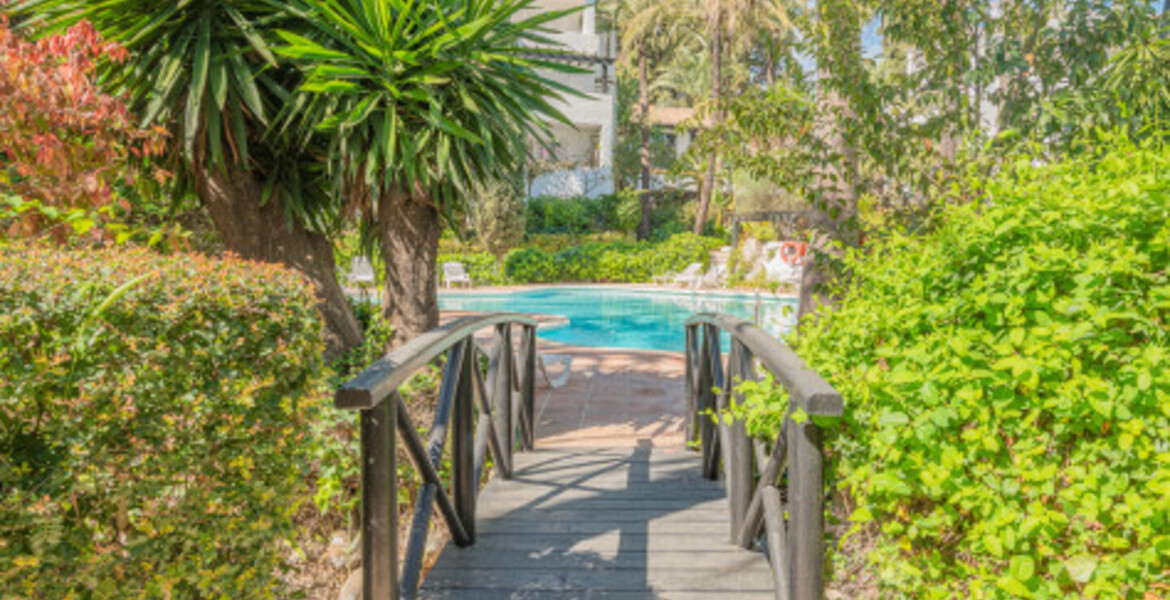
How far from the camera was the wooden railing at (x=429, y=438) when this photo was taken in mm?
1935

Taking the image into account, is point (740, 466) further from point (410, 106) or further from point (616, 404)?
point (616, 404)

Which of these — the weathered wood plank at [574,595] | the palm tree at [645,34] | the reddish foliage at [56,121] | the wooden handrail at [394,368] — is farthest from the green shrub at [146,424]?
the palm tree at [645,34]

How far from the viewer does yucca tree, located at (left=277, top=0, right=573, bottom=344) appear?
4.29 metres

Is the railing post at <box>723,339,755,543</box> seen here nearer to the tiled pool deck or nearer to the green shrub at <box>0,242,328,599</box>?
the green shrub at <box>0,242,328,599</box>

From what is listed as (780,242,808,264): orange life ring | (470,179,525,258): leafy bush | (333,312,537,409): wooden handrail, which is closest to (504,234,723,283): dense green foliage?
(470,179,525,258): leafy bush

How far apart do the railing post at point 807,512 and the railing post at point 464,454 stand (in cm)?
151

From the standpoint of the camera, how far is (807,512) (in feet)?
6.02

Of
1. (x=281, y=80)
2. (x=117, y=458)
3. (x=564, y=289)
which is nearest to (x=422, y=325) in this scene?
(x=281, y=80)

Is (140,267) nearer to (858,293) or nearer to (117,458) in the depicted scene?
(117,458)

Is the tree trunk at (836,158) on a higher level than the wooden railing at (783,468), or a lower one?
higher

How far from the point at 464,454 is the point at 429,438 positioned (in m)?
0.22

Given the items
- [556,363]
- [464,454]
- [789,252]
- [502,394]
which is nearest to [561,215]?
[789,252]

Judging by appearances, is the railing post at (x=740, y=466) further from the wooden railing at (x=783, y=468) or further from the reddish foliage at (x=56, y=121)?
the reddish foliage at (x=56, y=121)

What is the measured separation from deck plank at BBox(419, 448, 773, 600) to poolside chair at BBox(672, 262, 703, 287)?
1607cm
